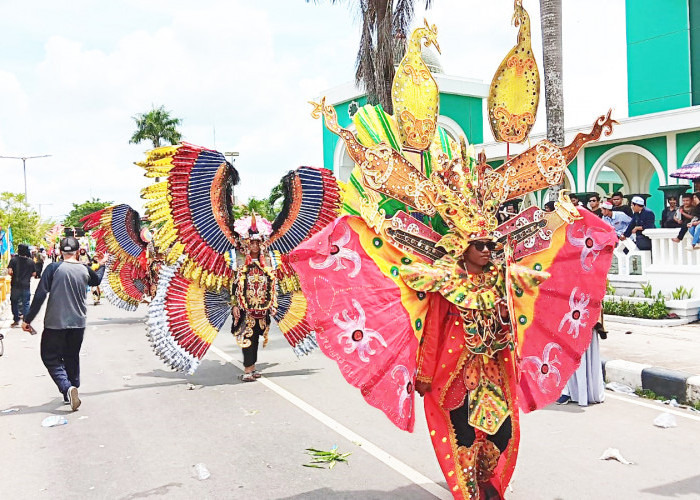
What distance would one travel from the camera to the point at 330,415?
613 centimetres

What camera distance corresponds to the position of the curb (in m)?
6.36

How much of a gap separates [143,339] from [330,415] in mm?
6528

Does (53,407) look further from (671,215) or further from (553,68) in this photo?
(671,215)

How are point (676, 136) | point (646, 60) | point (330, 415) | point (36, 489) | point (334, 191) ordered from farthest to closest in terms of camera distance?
1. point (646, 60)
2. point (676, 136)
3. point (334, 191)
4. point (330, 415)
5. point (36, 489)

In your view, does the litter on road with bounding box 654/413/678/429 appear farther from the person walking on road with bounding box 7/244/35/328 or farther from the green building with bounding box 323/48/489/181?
the green building with bounding box 323/48/489/181

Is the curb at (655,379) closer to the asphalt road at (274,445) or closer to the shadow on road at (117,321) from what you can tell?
the asphalt road at (274,445)

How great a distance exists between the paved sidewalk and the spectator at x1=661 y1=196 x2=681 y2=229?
2.35 metres

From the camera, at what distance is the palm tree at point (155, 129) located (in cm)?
3928

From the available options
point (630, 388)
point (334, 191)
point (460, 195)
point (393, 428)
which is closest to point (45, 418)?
point (393, 428)

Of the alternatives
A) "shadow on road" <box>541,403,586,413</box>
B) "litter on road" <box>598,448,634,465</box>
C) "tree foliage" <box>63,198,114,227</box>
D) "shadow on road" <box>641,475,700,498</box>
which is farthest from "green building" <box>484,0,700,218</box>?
"tree foliage" <box>63,198,114,227</box>

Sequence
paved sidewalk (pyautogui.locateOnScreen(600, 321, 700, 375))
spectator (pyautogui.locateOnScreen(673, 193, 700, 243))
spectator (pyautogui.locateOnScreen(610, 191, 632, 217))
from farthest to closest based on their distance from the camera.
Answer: spectator (pyautogui.locateOnScreen(610, 191, 632, 217))
spectator (pyautogui.locateOnScreen(673, 193, 700, 243))
paved sidewalk (pyautogui.locateOnScreen(600, 321, 700, 375))

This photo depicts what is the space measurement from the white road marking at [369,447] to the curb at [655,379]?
3.33 metres

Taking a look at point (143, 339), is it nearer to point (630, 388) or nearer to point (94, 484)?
point (94, 484)

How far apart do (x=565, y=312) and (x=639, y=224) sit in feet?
29.9
